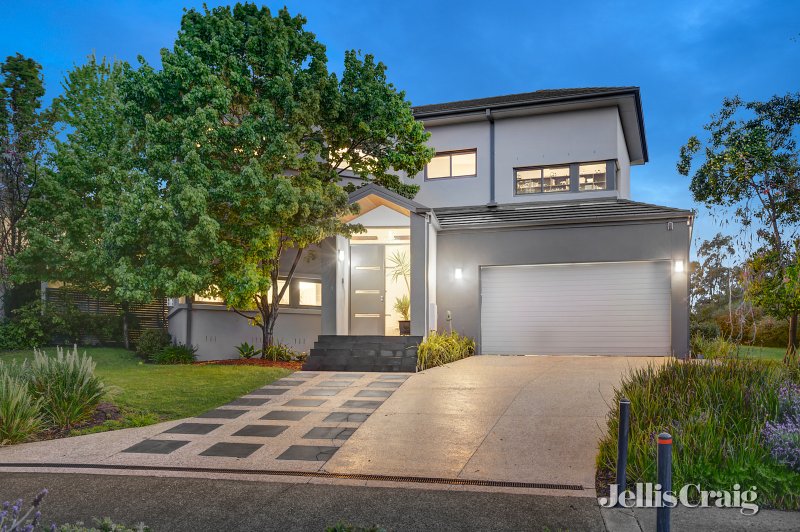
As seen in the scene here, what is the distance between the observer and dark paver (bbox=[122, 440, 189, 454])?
659 centimetres

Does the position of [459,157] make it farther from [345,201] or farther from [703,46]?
[703,46]

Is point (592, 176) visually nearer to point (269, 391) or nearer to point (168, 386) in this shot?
point (269, 391)

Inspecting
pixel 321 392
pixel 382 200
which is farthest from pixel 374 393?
pixel 382 200

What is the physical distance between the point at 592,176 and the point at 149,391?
43.7 feet

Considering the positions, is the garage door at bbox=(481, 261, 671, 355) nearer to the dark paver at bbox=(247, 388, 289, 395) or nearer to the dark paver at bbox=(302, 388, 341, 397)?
the dark paver at bbox=(302, 388, 341, 397)

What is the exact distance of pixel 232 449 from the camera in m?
6.68

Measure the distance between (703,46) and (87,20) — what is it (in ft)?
473

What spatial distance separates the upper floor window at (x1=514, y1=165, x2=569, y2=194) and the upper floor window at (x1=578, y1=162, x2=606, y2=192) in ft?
1.33

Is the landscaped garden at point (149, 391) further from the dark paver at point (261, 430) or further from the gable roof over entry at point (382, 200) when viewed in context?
the gable roof over entry at point (382, 200)

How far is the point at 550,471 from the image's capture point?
564 centimetres

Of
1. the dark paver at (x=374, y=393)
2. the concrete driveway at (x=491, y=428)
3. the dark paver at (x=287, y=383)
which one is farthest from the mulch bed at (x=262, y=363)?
the concrete driveway at (x=491, y=428)

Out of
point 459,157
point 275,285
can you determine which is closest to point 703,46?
point 459,157

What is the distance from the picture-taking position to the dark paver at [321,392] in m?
9.80

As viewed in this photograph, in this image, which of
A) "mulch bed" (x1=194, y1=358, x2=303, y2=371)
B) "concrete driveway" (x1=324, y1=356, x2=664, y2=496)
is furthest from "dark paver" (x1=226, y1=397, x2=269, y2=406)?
"mulch bed" (x1=194, y1=358, x2=303, y2=371)
